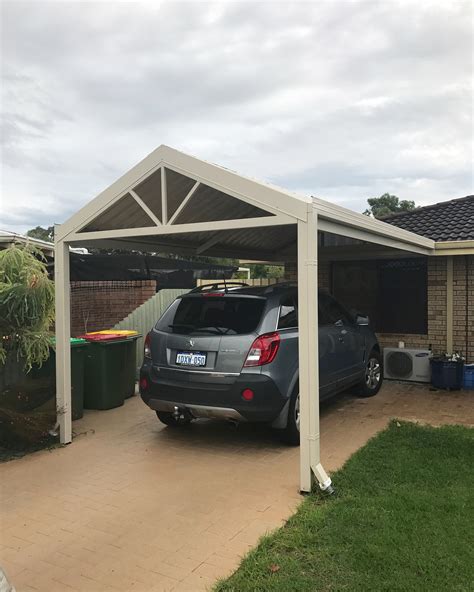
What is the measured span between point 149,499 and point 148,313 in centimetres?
575

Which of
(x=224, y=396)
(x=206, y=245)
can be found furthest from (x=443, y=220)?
(x=224, y=396)

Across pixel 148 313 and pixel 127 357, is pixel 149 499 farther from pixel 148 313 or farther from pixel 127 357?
pixel 148 313

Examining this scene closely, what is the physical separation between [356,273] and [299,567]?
7322 mm

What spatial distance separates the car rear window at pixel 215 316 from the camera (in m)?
5.23

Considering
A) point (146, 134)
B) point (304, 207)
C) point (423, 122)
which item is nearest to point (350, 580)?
point (304, 207)

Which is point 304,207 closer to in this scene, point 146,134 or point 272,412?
point 272,412

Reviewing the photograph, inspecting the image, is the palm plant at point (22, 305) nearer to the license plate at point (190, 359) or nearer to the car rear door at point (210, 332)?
the car rear door at point (210, 332)

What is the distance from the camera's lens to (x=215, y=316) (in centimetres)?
544

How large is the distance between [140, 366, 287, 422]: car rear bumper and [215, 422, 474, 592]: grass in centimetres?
93

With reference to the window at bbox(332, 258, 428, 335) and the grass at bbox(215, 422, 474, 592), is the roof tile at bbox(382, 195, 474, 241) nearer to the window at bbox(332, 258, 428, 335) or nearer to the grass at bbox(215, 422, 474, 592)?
the window at bbox(332, 258, 428, 335)

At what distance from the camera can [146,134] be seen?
1034 centimetres

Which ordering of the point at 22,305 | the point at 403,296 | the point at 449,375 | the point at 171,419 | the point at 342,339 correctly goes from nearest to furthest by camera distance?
the point at 22,305
the point at 171,419
the point at 342,339
the point at 449,375
the point at 403,296

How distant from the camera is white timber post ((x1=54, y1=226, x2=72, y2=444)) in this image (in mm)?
5605

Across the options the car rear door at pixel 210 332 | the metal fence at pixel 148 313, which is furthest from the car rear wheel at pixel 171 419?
the metal fence at pixel 148 313
